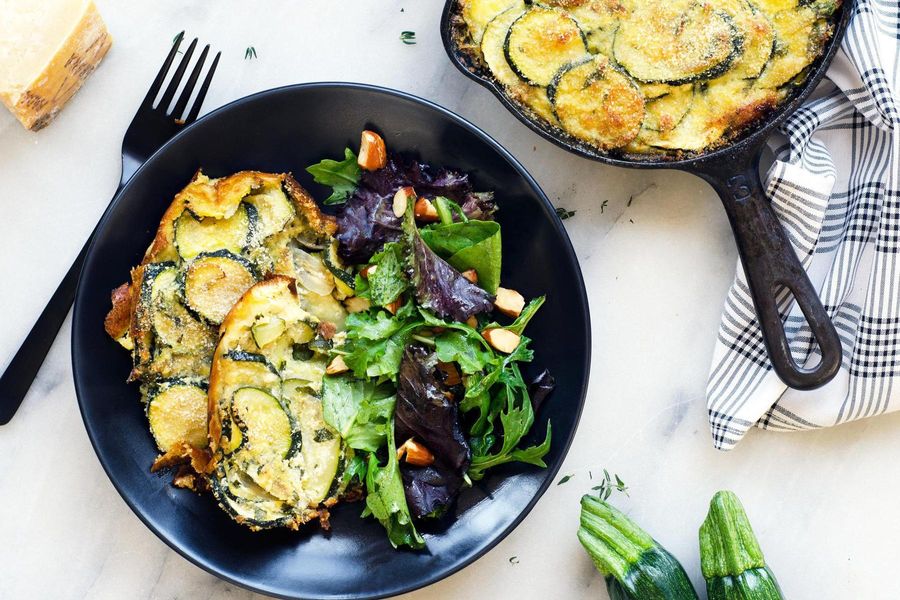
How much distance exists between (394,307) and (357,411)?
39 centimetres

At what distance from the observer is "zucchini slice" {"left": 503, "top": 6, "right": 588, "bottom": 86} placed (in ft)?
9.08

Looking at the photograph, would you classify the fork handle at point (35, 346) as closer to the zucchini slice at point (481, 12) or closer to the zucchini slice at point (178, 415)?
the zucchini slice at point (178, 415)

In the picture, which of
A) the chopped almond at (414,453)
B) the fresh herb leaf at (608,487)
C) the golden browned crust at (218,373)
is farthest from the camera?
the fresh herb leaf at (608,487)

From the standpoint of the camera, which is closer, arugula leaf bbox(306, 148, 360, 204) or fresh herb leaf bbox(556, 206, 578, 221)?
arugula leaf bbox(306, 148, 360, 204)

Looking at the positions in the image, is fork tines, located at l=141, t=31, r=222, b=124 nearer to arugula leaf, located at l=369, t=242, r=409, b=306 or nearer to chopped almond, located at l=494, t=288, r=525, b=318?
arugula leaf, located at l=369, t=242, r=409, b=306

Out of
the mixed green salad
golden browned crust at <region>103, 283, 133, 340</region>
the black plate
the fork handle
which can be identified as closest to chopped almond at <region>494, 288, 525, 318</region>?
the mixed green salad

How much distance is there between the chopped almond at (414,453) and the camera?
286 centimetres

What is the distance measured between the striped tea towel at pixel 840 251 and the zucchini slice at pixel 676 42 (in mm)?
490

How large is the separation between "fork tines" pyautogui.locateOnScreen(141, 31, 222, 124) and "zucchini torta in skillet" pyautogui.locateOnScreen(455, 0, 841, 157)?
1.02 metres

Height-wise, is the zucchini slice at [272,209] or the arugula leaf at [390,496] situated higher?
the zucchini slice at [272,209]

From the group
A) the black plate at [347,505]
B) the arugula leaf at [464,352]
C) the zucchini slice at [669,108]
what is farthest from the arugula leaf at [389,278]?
the zucchini slice at [669,108]

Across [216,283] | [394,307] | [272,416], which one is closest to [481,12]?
[394,307]

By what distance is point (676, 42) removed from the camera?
9.14ft

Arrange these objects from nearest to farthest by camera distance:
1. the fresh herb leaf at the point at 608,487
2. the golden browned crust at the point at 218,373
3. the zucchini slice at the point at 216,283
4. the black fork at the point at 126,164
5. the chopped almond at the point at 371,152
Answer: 1. the golden browned crust at the point at 218,373
2. the zucchini slice at the point at 216,283
3. the chopped almond at the point at 371,152
4. the black fork at the point at 126,164
5. the fresh herb leaf at the point at 608,487
